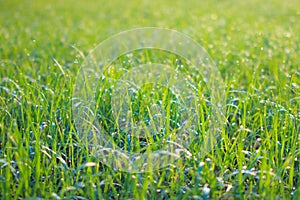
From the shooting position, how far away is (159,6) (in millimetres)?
9703

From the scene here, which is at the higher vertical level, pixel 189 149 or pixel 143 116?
pixel 143 116

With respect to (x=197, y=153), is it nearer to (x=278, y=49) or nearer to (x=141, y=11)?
(x=278, y=49)

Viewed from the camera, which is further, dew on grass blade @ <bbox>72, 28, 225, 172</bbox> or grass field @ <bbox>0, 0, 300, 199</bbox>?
dew on grass blade @ <bbox>72, 28, 225, 172</bbox>

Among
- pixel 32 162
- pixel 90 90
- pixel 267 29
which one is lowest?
pixel 32 162

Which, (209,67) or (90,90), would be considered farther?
(209,67)

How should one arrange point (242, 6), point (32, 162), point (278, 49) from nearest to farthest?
1. point (32, 162)
2. point (278, 49)
3. point (242, 6)

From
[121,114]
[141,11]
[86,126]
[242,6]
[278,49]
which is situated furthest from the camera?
[242,6]

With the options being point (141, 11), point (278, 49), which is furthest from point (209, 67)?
point (141, 11)

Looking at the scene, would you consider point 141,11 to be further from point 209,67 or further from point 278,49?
point 209,67

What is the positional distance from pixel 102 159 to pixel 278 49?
10.3ft

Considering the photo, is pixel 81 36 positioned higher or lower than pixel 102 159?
higher

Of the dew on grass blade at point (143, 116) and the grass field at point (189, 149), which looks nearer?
the grass field at point (189, 149)

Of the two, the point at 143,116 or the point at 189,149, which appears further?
the point at 143,116

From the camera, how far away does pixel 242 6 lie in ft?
31.5
